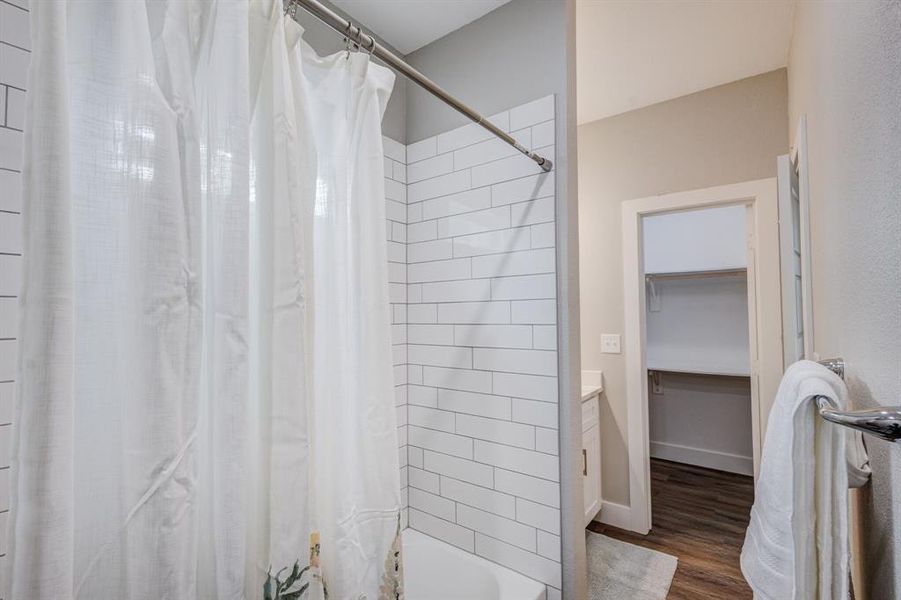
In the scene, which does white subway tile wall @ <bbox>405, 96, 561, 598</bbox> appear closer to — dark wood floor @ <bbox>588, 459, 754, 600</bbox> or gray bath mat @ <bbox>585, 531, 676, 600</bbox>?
gray bath mat @ <bbox>585, 531, 676, 600</bbox>

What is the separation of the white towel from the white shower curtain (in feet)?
2.56

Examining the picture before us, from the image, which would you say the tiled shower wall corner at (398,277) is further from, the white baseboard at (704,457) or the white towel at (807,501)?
the white baseboard at (704,457)

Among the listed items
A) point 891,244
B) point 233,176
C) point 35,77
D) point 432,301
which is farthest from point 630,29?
point 35,77

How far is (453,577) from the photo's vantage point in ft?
5.08

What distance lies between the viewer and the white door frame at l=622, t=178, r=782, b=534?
2.26 m

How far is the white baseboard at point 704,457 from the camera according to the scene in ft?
11.1

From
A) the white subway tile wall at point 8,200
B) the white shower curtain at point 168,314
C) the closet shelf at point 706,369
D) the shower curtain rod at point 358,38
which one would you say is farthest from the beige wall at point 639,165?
the white subway tile wall at point 8,200

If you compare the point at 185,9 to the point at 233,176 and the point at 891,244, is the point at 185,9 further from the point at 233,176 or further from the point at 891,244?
the point at 891,244

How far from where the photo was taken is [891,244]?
0.48 m

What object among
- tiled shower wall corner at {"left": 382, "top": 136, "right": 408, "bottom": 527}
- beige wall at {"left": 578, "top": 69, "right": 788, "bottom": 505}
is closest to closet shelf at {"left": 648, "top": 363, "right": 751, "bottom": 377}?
beige wall at {"left": 578, "top": 69, "right": 788, "bottom": 505}

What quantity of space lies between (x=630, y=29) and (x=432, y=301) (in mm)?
1578

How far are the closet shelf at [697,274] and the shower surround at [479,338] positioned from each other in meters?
2.53

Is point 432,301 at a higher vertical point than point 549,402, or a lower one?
higher

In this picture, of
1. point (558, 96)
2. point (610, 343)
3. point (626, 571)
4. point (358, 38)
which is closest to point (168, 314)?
point (358, 38)
